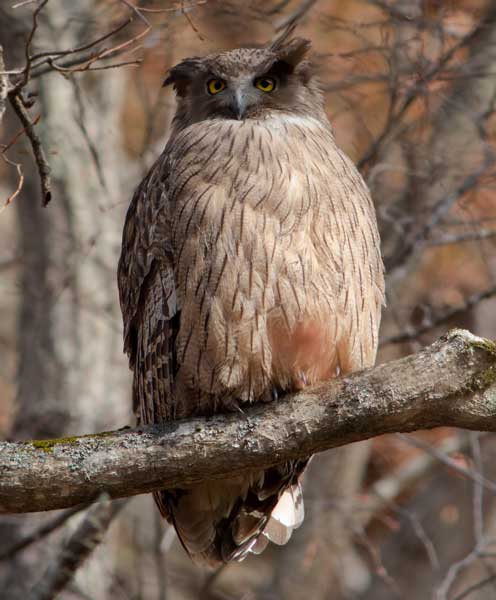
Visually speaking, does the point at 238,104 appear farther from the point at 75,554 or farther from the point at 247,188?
the point at 75,554

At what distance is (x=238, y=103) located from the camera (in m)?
4.48

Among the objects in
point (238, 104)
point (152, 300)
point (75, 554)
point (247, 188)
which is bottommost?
point (75, 554)

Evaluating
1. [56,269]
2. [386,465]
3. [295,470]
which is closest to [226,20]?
[56,269]

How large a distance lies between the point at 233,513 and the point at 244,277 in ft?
3.79

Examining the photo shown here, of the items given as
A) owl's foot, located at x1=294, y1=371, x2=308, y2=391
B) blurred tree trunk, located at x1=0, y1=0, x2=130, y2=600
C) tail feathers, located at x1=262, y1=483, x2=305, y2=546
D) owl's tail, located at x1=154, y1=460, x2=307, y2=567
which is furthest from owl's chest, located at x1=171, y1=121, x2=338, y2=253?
blurred tree trunk, located at x1=0, y1=0, x2=130, y2=600

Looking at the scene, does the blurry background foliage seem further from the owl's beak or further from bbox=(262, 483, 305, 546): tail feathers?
bbox=(262, 483, 305, 546): tail feathers

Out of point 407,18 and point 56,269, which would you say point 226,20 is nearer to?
point 407,18

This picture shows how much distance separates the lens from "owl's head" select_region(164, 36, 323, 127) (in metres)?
4.55

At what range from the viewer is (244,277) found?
12.7 feet

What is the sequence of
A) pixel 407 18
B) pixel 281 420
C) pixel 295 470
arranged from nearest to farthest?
pixel 281 420 → pixel 295 470 → pixel 407 18

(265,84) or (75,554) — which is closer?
(265,84)

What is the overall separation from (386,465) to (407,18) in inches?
225

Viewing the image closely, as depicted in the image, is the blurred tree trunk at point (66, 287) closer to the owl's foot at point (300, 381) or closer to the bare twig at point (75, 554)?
the bare twig at point (75, 554)

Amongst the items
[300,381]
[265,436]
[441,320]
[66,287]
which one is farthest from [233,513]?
[66,287]
